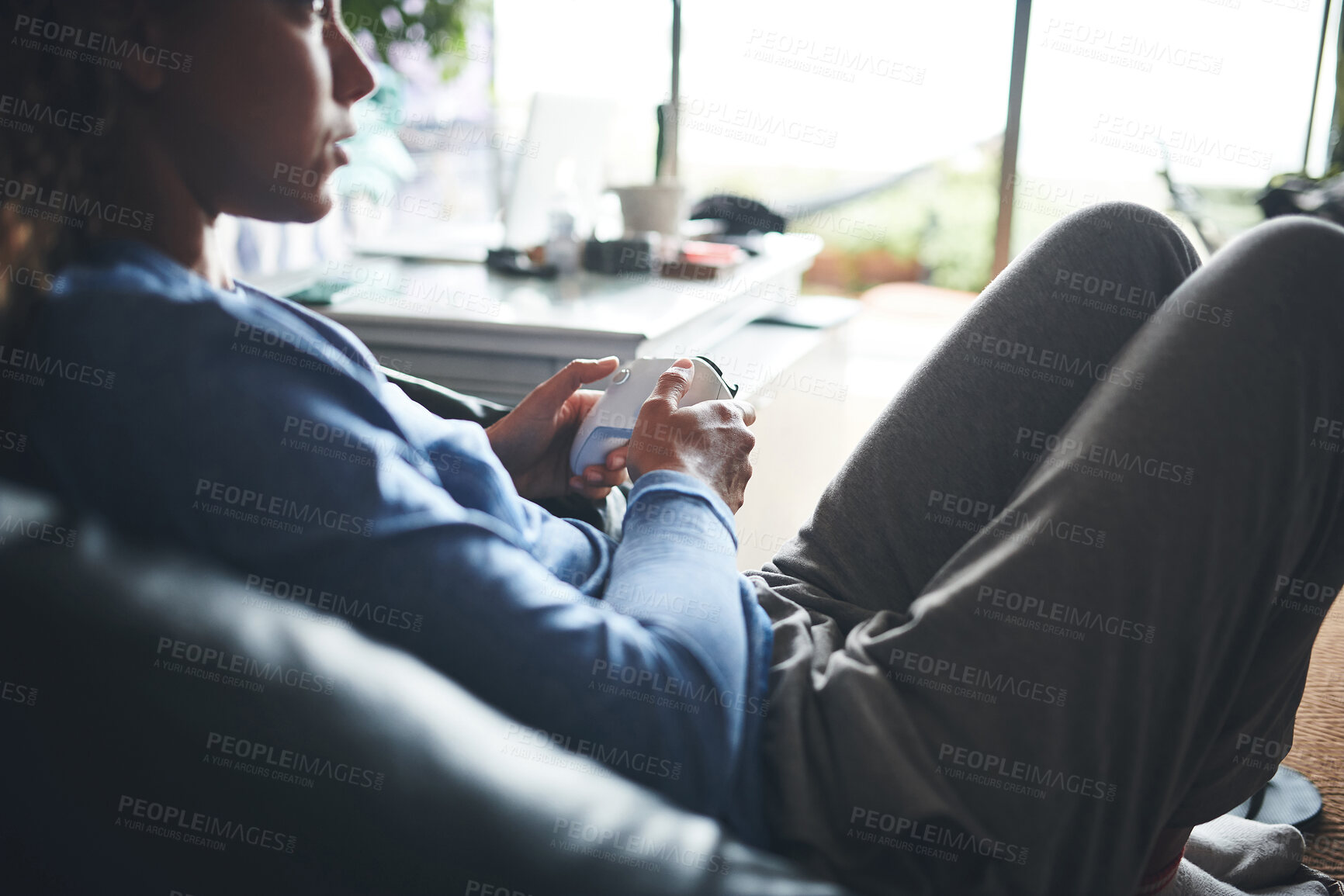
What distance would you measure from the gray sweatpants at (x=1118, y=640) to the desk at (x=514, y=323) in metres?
0.82

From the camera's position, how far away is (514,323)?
4.56 ft

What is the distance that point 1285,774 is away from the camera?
1.37 m

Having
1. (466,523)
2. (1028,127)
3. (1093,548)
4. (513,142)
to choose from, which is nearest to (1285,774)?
(1093,548)

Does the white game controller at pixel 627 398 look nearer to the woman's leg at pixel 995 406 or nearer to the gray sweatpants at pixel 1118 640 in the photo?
the woman's leg at pixel 995 406

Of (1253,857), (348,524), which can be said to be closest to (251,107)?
(348,524)

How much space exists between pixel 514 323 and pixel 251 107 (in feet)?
2.49

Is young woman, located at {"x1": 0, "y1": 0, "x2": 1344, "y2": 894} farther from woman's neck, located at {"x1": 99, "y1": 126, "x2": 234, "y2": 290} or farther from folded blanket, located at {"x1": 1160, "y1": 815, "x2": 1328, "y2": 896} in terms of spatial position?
folded blanket, located at {"x1": 1160, "y1": 815, "x2": 1328, "y2": 896}

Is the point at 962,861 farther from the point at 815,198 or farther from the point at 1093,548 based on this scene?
the point at 815,198

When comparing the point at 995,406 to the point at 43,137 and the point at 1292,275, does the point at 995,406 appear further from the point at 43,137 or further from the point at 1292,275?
the point at 43,137

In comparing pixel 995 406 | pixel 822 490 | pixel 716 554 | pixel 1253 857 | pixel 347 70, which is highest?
pixel 347 70

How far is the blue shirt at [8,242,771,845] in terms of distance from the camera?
0.54 metres

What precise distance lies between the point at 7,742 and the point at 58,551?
82mm

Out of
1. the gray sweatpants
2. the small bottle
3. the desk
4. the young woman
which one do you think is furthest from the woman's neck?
the small bottle

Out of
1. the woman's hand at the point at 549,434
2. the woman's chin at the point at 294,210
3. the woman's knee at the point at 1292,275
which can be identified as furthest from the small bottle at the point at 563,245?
the woman's knee at the point at 1292,275
